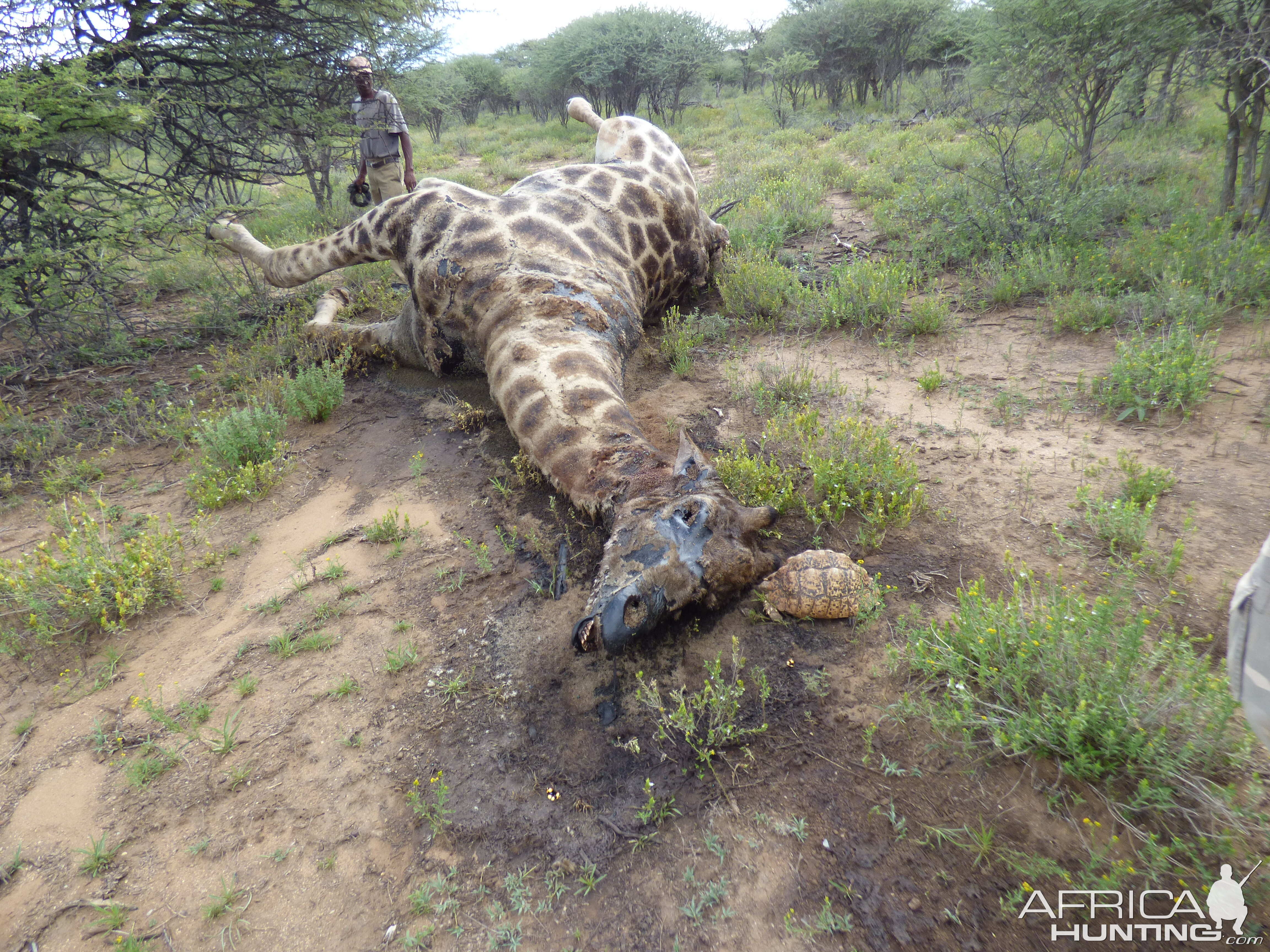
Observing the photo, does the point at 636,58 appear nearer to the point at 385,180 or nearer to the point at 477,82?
the point at 477,82

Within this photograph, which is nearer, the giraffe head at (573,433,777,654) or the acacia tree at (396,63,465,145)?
the giraffe head at (573,433,777,654)

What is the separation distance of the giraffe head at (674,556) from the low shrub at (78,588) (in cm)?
221

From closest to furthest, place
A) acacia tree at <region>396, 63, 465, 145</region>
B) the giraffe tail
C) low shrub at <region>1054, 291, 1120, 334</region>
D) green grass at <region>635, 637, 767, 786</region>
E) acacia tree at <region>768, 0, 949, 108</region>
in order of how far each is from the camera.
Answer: green grass at <region>635, 637, 767, 786</region> → low shrub at <region>1054, 291, 1120, 334</region> → the giraffe tail → acacia tree at <region>396, 63, 465, 145</region> → acacia tree at <region>768, 0, 949, 108</region>

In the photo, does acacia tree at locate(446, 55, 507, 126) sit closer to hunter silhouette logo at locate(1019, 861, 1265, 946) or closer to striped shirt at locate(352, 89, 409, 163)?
striped shirt at locate(352, 89, 409, 163)

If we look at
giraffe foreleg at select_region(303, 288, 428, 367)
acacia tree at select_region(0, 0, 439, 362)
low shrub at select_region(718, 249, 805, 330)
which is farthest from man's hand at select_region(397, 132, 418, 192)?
low shrub at select_region(718, 249, 805, 330)

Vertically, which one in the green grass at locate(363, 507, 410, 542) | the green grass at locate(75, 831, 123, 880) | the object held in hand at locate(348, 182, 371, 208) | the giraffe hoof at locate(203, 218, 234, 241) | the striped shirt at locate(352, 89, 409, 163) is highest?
the striped shirt at locate(352, 89, 409, 163)

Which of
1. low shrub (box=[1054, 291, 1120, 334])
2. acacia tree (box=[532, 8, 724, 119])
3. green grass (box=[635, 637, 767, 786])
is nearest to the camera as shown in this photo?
green grass (box=[635, 637, 767, 786])

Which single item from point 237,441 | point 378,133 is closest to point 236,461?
point 237,441

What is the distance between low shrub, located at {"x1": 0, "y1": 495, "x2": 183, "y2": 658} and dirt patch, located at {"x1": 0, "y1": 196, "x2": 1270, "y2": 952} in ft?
0.40

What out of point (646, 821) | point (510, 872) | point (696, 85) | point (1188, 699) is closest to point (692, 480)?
point (646, 821)

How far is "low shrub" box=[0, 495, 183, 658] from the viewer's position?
2.81 m

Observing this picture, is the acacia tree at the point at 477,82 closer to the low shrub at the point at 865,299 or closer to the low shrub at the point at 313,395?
the low shrub at the point at 313,395

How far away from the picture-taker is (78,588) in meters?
2.89

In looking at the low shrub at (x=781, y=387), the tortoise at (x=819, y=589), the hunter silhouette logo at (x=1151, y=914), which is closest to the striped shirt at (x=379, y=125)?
the low shrub at (x=781, y=387)
